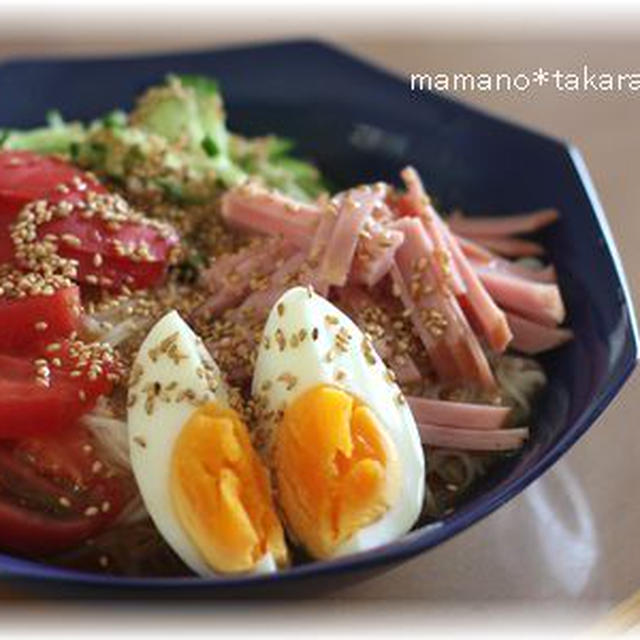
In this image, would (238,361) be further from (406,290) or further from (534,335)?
(534,335)

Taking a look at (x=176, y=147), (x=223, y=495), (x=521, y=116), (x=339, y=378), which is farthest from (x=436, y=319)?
(x=521, y=116)

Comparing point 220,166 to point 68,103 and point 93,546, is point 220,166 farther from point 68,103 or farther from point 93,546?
point 93,546

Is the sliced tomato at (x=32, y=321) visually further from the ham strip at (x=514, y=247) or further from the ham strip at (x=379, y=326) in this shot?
the ham strip at (x=514, y=247)

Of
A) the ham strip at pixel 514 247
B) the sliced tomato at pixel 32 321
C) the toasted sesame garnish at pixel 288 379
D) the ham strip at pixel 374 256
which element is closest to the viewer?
the toasted sesame garnish at pixel 288 379

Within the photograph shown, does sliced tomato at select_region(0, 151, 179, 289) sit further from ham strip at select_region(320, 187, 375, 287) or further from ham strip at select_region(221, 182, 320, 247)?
ham strip at select_region(320, 187, 375, 287)

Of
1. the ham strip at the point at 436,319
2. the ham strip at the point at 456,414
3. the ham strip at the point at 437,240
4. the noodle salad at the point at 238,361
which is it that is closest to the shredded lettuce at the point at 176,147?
the noodle salad at the point at 238,361

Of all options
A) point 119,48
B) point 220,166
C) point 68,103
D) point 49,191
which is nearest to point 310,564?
point 49,191

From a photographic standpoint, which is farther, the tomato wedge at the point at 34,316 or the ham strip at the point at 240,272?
the ham strip at the point at 240,272
